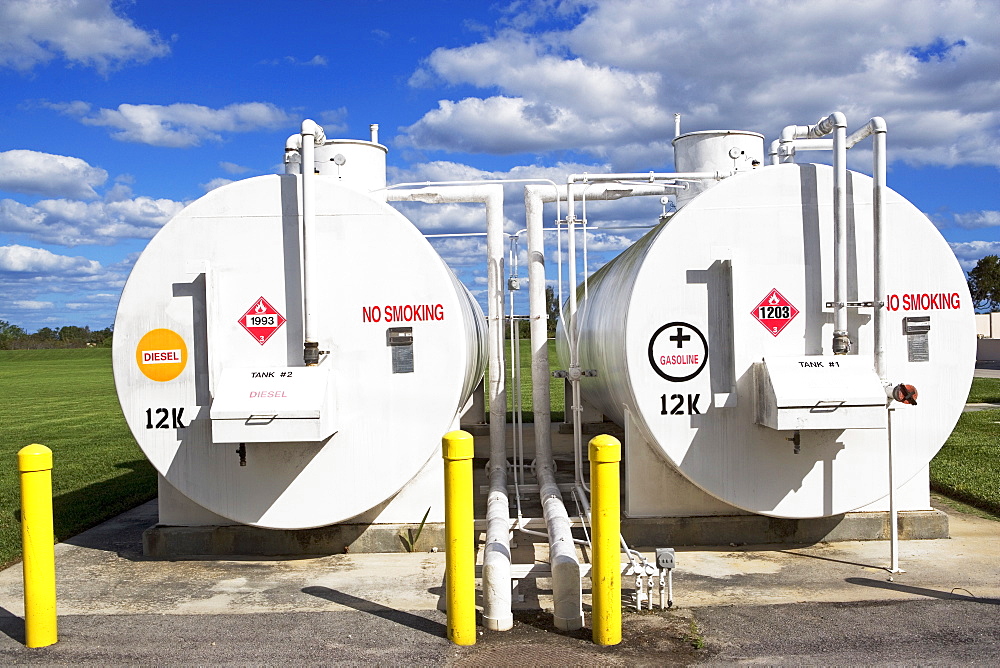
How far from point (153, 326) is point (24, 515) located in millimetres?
1907

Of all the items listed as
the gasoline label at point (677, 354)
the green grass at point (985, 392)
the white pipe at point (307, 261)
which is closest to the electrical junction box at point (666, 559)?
the gasoline label at point (677, 354)

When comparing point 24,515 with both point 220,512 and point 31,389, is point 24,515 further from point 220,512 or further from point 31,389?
point 31,389

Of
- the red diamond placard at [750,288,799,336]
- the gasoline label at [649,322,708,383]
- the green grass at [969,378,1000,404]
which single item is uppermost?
the red diamond placard at [750,288,799,336]

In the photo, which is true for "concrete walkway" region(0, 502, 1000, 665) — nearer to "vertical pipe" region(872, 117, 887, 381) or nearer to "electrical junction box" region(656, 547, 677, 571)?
"electrical junction box" region(656, 547, 677, 571)

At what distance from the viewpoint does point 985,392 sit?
21516 mm

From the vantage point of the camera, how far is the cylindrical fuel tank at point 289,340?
6.85m

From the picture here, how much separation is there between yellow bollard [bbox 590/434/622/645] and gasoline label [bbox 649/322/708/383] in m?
1.82

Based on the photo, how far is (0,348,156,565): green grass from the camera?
30.2ft

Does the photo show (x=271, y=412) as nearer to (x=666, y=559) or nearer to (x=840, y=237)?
(x=666, y=559)

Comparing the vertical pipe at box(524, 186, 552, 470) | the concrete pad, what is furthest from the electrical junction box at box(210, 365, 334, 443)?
the vertical pipe at box(524, 186, 552, 470)

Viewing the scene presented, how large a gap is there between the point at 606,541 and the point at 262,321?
315 cm

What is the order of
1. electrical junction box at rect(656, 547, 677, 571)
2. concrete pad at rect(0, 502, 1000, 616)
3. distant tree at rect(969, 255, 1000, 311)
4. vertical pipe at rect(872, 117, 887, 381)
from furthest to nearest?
distant tree at rect(969, 255, 1000, 311) → vertical pipe at rect(872, 117, 887, 381) → concrete pad at rect(0, 502, 1000, 616) → electrical junction box at rect(656, 547, 677, 571)

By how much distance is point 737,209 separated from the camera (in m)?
6.84

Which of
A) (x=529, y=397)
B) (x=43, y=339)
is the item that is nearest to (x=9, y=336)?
(x=43, y=339)
